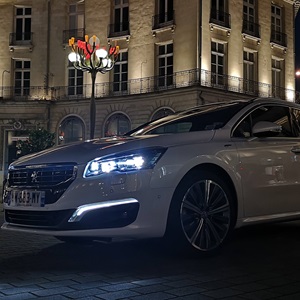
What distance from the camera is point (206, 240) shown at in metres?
4.90

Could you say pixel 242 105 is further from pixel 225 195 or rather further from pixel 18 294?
pixel 18 294

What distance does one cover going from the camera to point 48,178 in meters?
4.73

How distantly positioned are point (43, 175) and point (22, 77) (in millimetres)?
33960

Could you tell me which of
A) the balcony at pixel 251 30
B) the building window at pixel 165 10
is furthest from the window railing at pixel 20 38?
the balcony at pixel 251 30

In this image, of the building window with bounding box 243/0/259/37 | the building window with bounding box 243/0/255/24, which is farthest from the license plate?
the building window with bounding box 243/0/255/24

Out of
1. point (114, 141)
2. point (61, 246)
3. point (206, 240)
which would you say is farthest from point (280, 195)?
point (61, 246)

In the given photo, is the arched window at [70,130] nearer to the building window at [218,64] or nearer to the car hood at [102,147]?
the building window at [218,64]

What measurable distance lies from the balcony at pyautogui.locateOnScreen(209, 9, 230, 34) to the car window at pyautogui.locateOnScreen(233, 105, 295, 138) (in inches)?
1045

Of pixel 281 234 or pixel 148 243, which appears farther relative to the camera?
pixel 281 234

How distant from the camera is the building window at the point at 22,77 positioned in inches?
1446

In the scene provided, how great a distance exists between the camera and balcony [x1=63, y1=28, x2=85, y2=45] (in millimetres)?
36156

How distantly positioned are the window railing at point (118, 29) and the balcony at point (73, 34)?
230 cm

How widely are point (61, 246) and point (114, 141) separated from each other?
169 centimetres

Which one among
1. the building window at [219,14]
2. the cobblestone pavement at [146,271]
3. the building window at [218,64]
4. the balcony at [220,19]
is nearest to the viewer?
the cobblestone pavement at [146,271]
